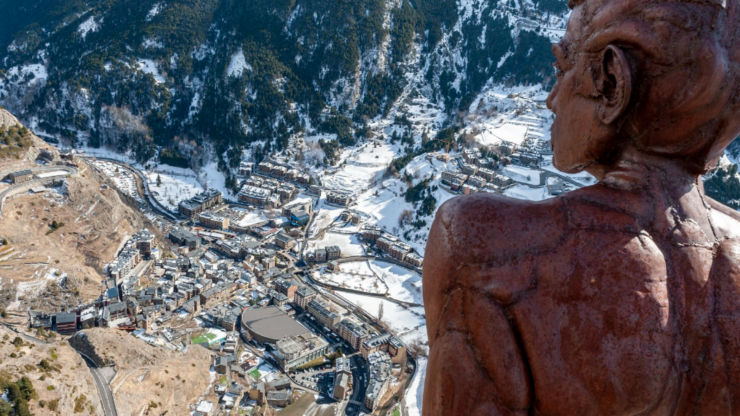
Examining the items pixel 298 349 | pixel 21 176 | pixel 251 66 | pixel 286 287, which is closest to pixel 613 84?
pixel 298 349

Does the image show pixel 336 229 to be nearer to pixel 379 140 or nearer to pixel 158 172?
pixel 379 140

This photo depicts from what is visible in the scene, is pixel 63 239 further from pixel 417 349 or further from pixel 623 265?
pixel 623 265

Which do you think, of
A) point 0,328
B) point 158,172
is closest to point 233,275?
point 0,328

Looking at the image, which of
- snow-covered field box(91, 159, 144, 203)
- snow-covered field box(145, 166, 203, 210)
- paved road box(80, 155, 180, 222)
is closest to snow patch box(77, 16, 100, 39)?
paved road box(80, 155, 180, 222)

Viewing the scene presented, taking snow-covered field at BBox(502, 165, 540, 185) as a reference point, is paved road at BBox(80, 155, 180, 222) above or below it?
below

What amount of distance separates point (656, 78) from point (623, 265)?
0.74 m

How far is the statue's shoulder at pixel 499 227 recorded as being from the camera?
2084mm

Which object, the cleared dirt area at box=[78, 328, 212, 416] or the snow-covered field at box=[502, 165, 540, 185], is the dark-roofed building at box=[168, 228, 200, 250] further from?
the snow-covered field at box=[502, 165, 540, 185]

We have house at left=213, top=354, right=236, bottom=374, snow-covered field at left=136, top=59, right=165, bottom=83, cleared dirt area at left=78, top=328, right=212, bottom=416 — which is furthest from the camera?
snow-covered field at left=136, top=59, right=165, bottom=83

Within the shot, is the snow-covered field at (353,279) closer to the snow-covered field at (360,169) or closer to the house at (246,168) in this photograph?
the snow-covered field at (360,169)

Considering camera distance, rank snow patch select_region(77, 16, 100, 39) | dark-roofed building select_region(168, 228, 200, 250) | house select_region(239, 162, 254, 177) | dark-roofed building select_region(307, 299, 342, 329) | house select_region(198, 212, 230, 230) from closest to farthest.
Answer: dark-roofed building select_region(307, 299, 342, 329) < dark-roofed building select_region(168, 228, 200, 250) < house select_region(198, 212, 230, 230) < house select_region(239, 162, 254, 177) < snow patch select_region(77, 16, 100, 39)

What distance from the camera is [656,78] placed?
2020mm

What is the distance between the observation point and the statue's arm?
2.03 metres

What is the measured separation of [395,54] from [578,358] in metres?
81.5
